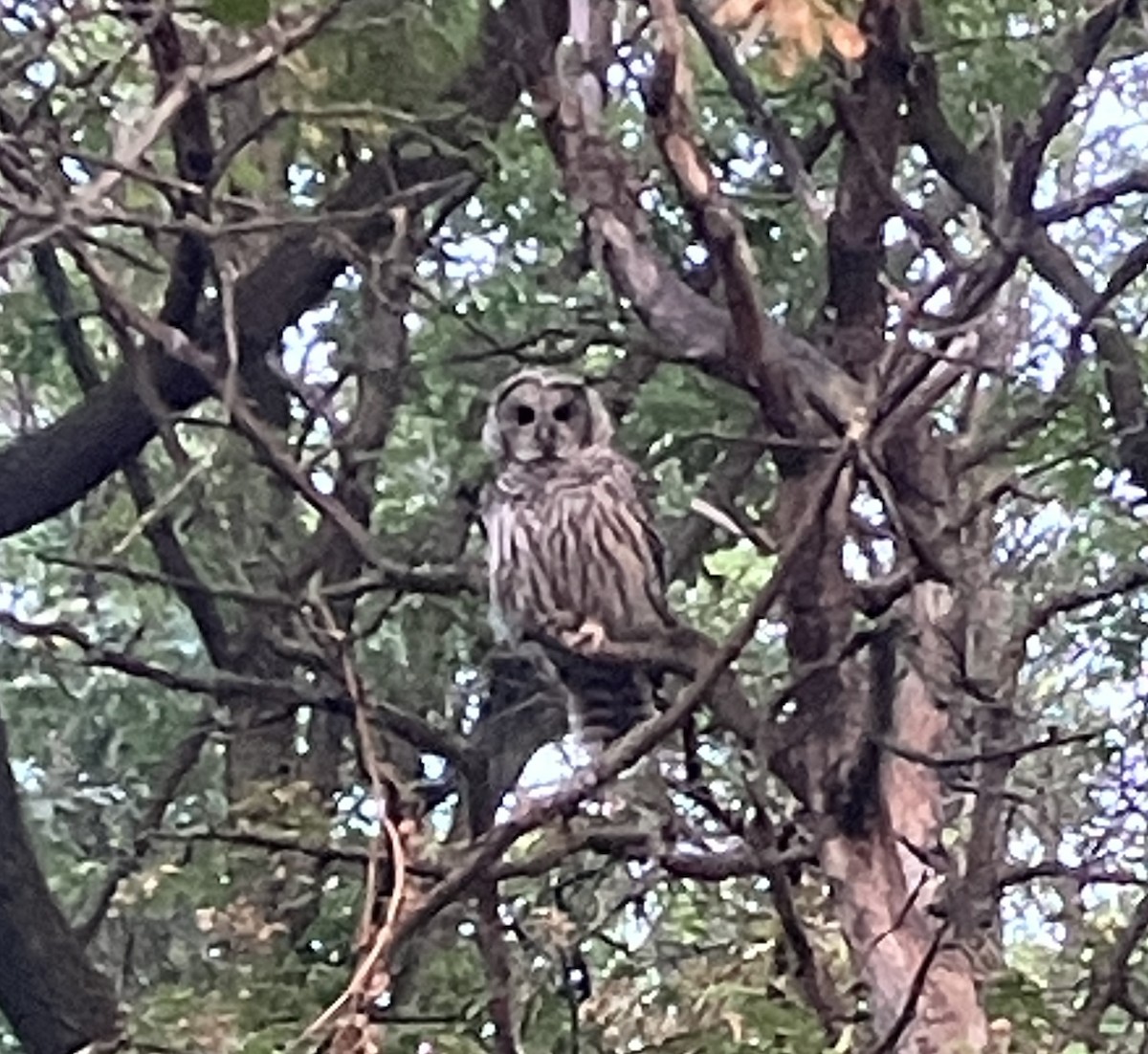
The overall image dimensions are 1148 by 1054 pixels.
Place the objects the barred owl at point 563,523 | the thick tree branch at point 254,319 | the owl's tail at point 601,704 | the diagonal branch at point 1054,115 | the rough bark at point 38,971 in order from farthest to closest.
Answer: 1. the barred owl at point 563,523
2. the owl's tail at point 601,704
3. the thick tree branch at point 254,319
4. the rough bark at point 38,971
5. the diagonal branch at point 1054,115

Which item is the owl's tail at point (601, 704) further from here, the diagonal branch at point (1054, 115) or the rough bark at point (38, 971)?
the diagonal branch at point (1054, 115)

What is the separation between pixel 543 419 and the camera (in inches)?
182

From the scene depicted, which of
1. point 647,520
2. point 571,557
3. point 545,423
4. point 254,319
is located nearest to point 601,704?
point 571,557

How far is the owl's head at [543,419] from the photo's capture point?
4.60 metres

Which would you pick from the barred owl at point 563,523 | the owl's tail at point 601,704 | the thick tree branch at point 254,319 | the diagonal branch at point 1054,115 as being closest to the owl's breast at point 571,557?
the barred owl at point 563,523

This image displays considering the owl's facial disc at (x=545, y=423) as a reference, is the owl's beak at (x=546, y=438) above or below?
below

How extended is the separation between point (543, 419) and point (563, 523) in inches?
8.4

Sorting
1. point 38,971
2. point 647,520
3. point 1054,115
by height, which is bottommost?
point 38,971

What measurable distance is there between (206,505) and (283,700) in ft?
4.09

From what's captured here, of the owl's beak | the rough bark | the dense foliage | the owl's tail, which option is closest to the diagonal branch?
the dense foliage

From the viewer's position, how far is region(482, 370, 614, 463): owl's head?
4.60 metres

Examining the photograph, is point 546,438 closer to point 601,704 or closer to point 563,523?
point 563,523

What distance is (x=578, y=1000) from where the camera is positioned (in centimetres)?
361

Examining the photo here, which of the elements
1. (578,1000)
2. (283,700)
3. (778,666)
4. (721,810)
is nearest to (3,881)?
(283,700)
